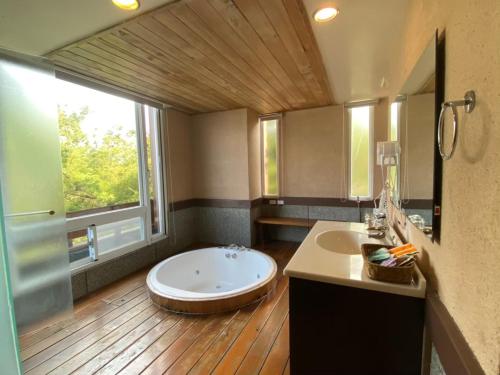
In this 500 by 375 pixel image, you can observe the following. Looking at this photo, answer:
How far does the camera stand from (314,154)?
3.78m

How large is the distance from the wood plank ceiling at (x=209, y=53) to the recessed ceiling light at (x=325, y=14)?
0.28 ft

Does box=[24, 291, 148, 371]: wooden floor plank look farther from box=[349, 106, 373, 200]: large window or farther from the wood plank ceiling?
box=[349, 106, 373, 200]: large window

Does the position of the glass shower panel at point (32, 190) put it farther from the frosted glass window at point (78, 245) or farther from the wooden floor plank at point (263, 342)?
the wooden floor plank at point (263, 342)

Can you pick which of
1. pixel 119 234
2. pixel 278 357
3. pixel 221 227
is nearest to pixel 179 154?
pixel 221 227

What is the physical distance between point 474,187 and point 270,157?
11.6 feet

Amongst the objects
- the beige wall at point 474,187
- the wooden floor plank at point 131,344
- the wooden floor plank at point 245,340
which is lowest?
the wooden floor plank at point 245,340

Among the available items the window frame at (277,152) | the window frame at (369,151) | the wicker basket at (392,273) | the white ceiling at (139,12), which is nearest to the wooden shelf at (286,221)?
the window frame at (277,152)

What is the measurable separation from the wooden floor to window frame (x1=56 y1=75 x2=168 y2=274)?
0.57 metres

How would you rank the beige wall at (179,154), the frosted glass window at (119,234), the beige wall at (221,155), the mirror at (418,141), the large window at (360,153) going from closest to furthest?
1. the mirror at (418,141)
2. the frosted glass window at (119,234)
3. the large window at (360,153)
4. the beige wall at (179,154)
5. the beige wall at (221,155)

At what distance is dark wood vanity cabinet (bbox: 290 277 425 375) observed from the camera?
106 cm

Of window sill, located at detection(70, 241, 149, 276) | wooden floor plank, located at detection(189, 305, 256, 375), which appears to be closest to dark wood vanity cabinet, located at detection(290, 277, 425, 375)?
wooden floor plank, located at detection(189, 305, 256, 375)

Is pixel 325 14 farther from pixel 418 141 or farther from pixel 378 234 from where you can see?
pixel 378 234

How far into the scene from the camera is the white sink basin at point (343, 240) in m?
1.76

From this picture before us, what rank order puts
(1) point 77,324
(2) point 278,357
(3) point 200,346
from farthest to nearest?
(1) point 77,324 < (3) point 200,346 < (2) point 278,357
